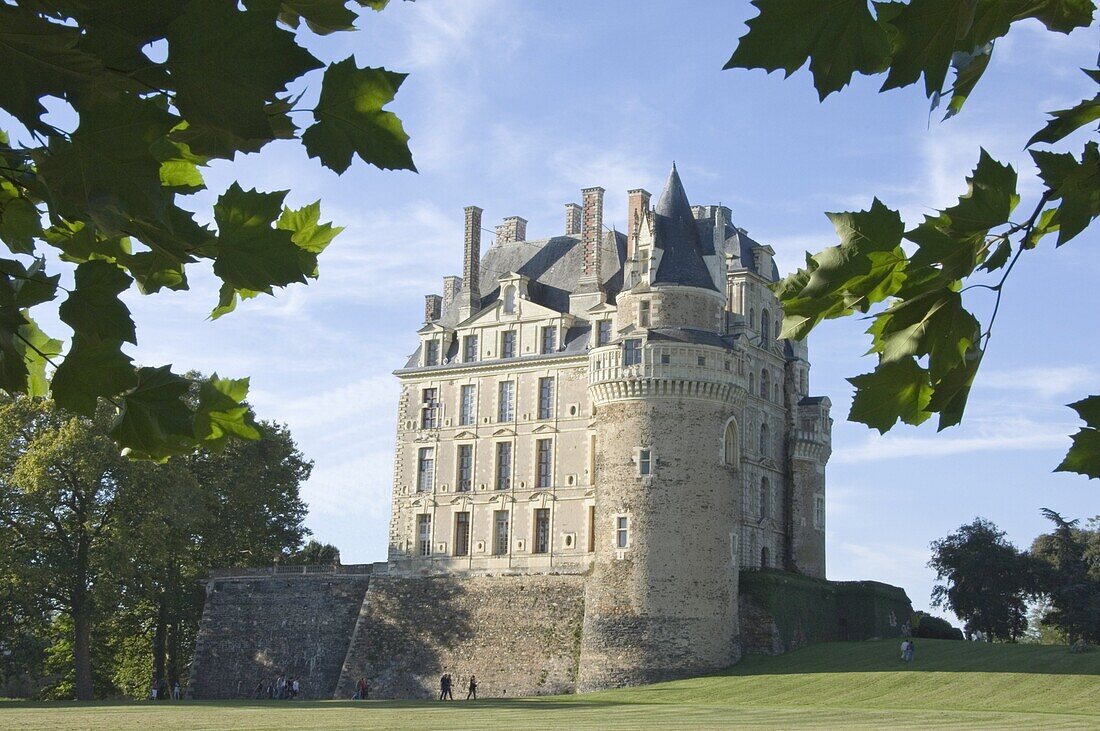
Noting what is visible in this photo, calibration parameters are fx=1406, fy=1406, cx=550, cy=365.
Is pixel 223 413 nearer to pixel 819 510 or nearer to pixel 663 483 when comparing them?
pixel 663 483

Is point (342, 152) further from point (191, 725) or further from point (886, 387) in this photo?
point (191, 725)

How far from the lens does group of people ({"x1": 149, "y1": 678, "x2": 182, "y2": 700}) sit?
49684 mm

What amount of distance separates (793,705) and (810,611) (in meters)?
12.4

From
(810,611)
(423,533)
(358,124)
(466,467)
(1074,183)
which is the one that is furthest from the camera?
(466,467)

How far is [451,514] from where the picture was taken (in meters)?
49.5

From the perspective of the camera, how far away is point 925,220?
298 cm

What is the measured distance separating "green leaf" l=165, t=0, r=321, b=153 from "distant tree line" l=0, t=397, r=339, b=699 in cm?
4257

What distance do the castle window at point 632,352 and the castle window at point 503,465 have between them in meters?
8.12

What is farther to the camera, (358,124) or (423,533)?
(423,533)

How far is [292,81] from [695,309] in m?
41.0

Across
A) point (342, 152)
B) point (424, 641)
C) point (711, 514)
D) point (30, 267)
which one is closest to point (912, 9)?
point (342, 152)

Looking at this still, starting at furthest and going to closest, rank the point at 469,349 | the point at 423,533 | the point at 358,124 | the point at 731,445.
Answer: the point at 469,349, the point at 423,533, the point at 731,445, the point at 358,124

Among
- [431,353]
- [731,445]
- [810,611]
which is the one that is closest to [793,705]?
[731,445]

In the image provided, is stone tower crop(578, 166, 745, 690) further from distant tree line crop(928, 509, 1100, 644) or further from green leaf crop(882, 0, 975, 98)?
green leaf crop(882, 0, 975, 98)
